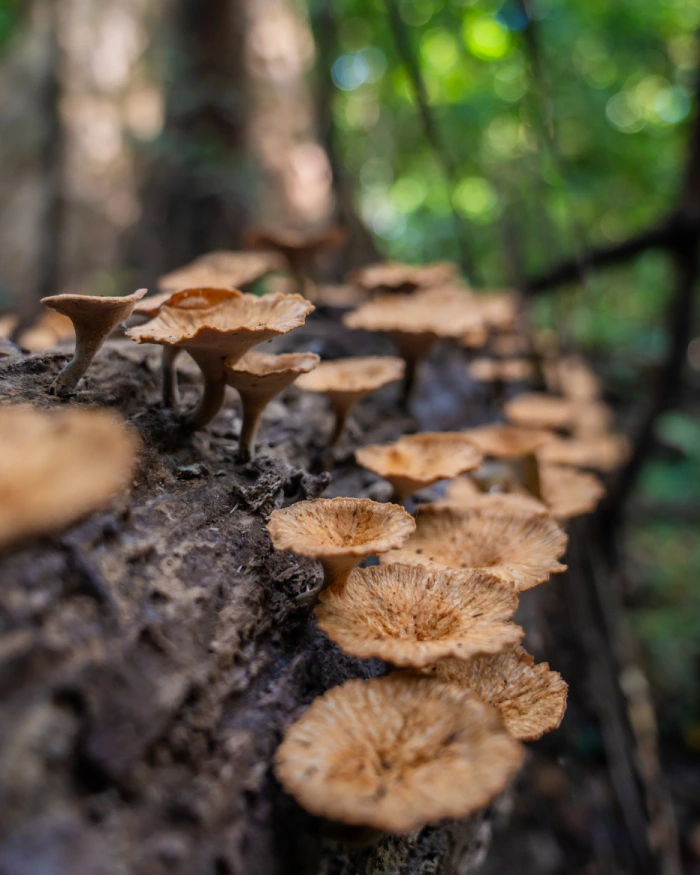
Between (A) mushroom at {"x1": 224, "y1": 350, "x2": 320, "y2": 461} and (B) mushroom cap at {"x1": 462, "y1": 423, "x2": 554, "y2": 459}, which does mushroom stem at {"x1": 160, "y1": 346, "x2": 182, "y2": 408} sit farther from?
(B) mushroom cap at {"x1": 462, "y1": 423, "x2": 554, "y2": 459}

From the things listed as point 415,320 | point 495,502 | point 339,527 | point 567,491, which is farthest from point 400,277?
point 339,527

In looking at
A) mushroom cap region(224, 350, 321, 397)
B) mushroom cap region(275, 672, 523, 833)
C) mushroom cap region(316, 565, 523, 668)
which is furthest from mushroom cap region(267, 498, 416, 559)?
mushroom cap region(224, 350, 321, 397)

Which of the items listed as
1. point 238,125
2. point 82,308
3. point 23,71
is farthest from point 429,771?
point 23,71

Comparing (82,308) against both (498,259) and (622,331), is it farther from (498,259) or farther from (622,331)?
(622,331)

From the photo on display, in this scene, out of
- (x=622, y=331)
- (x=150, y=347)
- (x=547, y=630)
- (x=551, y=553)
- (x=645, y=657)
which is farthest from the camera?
(x=622, y=331)

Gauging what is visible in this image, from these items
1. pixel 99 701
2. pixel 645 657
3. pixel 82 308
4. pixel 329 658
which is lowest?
pixel 645 657

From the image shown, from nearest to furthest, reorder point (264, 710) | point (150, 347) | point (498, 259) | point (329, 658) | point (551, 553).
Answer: point (264, 710) → point (329, 658) → point (551, 553) → point (150, 347) → point (498, 259)

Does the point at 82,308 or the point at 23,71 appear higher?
the point at 23,71

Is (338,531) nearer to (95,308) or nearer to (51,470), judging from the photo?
(51,470)

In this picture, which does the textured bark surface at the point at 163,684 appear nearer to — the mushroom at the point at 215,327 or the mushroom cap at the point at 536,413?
the mushroom at the point at 215,327
